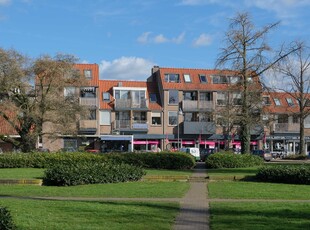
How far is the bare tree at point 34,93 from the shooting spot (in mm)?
39406

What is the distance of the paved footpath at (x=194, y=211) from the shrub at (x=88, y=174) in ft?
12.8

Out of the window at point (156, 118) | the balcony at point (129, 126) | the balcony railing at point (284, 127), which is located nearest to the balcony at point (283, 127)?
the balcony railing at point (284, 127)

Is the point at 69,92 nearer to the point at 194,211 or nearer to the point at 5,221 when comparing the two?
the point at 194,211

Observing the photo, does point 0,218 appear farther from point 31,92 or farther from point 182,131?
point 182,131

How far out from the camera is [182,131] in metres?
66.9

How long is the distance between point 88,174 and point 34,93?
22.1 meters

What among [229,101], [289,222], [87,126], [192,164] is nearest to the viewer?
[289,222]

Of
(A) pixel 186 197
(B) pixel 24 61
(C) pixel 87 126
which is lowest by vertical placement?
(A) pixel 186 197

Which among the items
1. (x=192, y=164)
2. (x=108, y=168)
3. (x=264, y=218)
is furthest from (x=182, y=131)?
(x=264, y=218)

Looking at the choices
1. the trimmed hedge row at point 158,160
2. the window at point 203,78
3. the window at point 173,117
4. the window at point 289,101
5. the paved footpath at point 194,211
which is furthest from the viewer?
the window at point 289,101

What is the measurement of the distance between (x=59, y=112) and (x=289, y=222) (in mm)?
32570

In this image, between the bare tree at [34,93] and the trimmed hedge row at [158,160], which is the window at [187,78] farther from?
the trimmed hedge row at [158,160]

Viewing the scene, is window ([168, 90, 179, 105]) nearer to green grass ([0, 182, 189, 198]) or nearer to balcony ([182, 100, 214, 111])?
balcony ([182, 100, 214, 111])

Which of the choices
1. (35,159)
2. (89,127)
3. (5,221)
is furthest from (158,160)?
(89,127)
